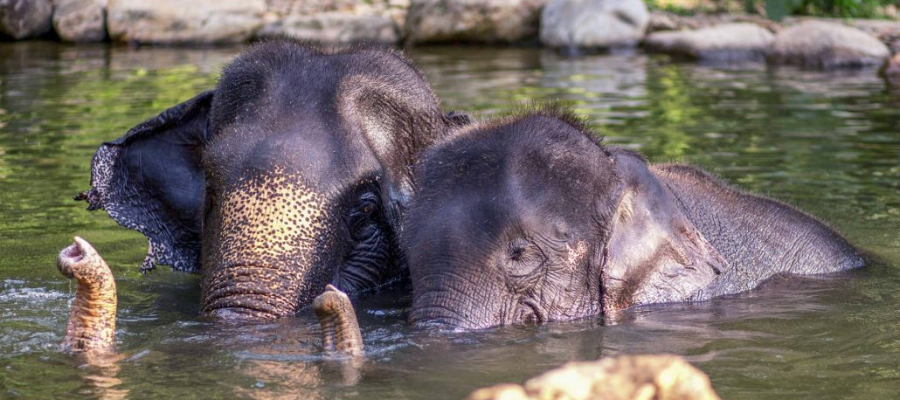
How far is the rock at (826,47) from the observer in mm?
16562

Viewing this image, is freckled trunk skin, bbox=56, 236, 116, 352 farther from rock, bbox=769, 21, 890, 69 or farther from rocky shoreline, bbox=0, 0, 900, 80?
rocky shoreline, bbox=0, 0, 900, 80

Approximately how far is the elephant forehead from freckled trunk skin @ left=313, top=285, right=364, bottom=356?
84cm

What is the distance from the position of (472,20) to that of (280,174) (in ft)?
46.7

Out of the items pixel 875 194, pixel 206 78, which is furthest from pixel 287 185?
pixel 206 78

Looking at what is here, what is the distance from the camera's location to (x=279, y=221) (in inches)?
229

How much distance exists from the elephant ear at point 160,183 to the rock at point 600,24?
12.4 meters

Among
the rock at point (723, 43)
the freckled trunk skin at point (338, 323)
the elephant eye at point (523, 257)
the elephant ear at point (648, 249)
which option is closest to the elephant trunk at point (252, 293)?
the freckled trunk skin at point (338, 323)

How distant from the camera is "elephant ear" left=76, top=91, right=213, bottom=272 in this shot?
714 centimetres

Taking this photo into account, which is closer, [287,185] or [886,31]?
[287,185]

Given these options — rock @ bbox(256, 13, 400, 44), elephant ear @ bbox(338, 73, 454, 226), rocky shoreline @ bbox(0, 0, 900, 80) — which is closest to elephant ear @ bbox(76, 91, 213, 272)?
elephant ear @ bbox(338, 73, 454, 226)

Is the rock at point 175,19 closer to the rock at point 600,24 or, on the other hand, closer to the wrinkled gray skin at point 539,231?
the rock at point 600,24

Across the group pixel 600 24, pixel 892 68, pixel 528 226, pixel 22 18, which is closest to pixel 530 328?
pixel 528 226

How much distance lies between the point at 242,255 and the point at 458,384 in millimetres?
1394

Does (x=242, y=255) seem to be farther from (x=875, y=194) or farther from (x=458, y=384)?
(x=875, y=194)
